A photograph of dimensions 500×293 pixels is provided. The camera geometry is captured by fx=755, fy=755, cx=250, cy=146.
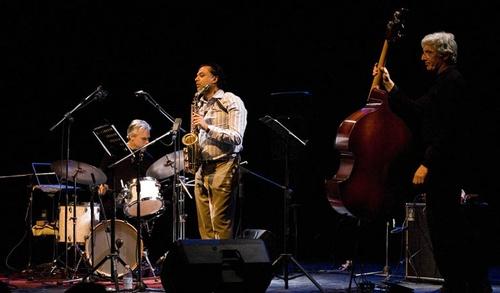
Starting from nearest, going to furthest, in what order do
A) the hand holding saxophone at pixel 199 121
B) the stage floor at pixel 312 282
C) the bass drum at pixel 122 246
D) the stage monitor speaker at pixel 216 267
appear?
the stage monitor speaker at pixel 216 267 → the hand holding saxophone at pixel 199 121 → the stage floor at pixel 312 282 → the bass drum at pixel 122 246

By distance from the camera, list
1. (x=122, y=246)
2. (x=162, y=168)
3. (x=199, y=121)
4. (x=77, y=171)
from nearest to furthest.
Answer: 1. (x=199, y=121)
2. (x=77, y=171)
3. (x=162, y=168)
4. (x=122, y=246)

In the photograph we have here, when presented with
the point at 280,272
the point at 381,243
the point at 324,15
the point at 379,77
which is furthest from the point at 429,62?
the point at 381,243

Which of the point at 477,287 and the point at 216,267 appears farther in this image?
the point at 477,287

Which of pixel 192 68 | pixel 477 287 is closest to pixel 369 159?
pixel 477 287

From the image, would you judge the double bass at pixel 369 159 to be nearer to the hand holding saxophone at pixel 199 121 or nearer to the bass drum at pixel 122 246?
the hand holding saxophone at pixel 199 121

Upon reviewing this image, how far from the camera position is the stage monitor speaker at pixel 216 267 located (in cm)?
412

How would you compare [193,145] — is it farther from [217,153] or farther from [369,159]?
[369,159]

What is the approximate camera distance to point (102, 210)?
7516mm

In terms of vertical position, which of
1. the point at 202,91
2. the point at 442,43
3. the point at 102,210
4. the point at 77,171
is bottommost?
the point at 102,210

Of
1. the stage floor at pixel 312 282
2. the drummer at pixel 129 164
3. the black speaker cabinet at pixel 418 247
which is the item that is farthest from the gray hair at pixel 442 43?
the drummer at pixel 129 164

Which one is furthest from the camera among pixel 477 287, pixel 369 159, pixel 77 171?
pixel 77 171

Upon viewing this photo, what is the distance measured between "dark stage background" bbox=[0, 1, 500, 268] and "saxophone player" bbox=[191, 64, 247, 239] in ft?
8.00

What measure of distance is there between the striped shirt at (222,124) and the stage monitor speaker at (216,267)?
5.27ft

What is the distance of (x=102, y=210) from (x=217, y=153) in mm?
2058
